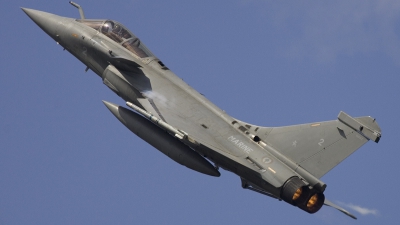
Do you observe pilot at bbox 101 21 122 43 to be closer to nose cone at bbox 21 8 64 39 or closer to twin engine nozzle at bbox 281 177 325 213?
nose cone at bbox 21 8 64 39

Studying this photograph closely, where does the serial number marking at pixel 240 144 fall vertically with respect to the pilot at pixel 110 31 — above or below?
below

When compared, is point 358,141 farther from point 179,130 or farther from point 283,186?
point 179,130

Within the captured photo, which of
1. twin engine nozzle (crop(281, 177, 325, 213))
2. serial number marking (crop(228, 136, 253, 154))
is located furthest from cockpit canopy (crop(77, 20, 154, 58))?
twin engine nozzle (crop(281, 177, 325, 213))

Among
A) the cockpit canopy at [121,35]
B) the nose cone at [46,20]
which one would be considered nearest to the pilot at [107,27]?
the cockpit canopy at [121,35]

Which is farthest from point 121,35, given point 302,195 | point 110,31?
point 302,195

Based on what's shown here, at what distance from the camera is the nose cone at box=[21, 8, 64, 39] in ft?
78.9

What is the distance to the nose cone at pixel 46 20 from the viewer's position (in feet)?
78.9

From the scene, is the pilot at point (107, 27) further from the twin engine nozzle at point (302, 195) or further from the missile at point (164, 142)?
the twin engine nozzle at point (302, 195)

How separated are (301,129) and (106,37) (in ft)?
21.7

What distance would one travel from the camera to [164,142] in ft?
66.5

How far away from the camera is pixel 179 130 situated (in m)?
19.5

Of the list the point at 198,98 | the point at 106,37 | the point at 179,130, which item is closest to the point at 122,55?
the point at 106,37

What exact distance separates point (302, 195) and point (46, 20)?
32.1 ft

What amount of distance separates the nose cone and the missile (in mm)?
4229
